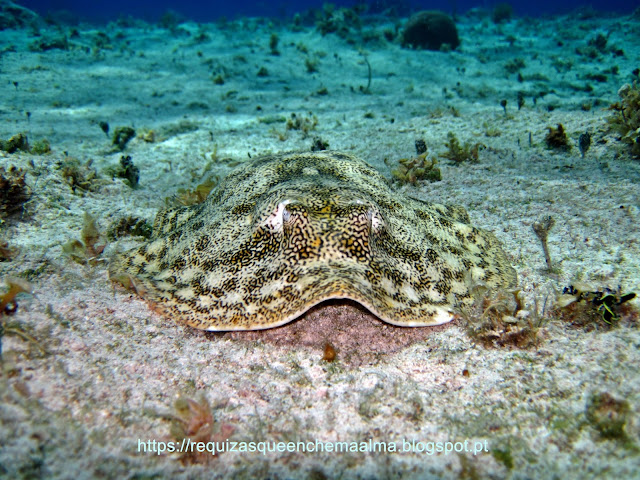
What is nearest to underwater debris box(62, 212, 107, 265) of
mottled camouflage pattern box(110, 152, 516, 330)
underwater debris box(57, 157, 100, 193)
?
mottled camouflage pattern box(110, 152, 516, 330)

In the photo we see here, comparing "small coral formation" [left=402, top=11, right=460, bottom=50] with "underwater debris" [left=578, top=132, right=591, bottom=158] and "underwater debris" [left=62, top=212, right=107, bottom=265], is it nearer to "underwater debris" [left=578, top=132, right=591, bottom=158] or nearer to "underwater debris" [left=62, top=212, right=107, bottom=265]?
"underwater debris" [left=578, top=132, right=591, bottom=158]

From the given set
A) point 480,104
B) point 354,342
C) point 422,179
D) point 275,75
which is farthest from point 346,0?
point 354,342

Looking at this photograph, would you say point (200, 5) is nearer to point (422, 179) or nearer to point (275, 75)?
point (275, 75)

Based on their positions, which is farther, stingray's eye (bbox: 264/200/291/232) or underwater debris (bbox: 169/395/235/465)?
stingray's eye (bbox: 264/200/291/232)

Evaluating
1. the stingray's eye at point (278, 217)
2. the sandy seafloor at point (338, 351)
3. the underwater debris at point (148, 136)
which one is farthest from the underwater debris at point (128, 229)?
the underwater debris at point (148, 136)

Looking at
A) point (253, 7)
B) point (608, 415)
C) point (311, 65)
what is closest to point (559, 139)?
point (608, 415)

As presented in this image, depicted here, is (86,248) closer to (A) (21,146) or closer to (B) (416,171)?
(A) (21,146)
